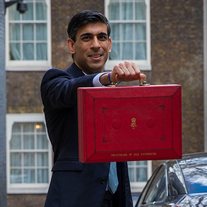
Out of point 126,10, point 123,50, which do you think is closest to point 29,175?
point 123,50

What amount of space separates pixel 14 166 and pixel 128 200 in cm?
1146

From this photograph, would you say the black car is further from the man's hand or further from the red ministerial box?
the man's hand

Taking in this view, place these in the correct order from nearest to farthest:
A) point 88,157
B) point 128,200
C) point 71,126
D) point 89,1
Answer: point 88,157, point 71,126, point 128,200, point 89,1

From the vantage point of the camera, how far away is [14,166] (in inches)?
525

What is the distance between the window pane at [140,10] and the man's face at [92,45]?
1100 centimetres

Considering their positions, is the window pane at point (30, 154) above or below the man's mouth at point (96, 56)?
below

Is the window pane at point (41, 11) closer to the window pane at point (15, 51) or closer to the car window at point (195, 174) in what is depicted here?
the window pane at point (15, 51)

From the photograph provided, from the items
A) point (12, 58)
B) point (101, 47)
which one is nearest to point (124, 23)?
point (12, 58)

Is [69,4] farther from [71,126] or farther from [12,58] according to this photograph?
[71,126]

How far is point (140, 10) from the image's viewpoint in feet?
42.4

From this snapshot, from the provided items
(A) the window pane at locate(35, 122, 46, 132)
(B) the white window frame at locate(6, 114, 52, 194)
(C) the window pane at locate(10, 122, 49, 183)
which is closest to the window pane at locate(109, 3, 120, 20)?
(B) the white window frame at locate(6, 114, 52, 194)

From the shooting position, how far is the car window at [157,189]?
13.1 ft

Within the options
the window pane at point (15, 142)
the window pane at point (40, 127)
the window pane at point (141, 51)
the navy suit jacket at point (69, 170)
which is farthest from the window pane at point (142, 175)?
the navy suit jacket at point (69, 170)

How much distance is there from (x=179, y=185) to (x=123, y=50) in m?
9.60
